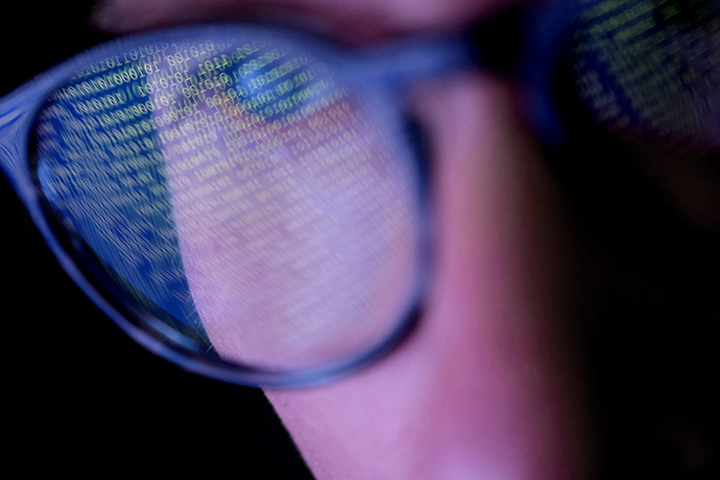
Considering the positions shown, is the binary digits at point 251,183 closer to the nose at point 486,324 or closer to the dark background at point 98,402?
the nose at point 486,324

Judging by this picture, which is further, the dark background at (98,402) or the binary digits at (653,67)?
the dark background at (98,402)

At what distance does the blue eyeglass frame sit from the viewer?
1.24 ft

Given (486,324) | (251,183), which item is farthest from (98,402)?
(486,324)

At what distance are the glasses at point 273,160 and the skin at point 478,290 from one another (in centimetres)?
2

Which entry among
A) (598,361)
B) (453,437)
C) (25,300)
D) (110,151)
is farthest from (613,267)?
(25,300)

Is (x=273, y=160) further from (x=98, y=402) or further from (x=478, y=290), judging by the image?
(x=98, y=402)

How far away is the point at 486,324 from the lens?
0.37 metres

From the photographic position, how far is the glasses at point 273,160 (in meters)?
0.38

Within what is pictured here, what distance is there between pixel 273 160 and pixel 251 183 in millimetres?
27

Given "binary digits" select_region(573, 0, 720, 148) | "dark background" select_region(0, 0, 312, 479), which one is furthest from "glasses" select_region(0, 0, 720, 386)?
"dark background" select_region(0, 0, 312, 479)

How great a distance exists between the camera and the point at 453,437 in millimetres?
373

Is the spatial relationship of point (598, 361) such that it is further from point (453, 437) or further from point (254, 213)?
point (254, 213)

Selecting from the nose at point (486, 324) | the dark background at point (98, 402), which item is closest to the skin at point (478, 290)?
the nose at point (486, 324)

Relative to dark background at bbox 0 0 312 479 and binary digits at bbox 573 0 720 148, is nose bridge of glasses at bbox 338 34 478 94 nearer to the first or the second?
binary digits at bbox 573 0 720 148
